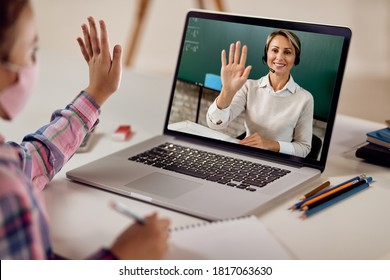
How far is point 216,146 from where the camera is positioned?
52.2 inches

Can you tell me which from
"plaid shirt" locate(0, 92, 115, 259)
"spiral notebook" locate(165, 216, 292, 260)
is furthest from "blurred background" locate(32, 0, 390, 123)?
"plaid shirt" locate(0, 92, 115, 259)

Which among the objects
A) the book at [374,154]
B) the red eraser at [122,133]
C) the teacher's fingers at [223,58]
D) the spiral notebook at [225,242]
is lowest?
the spiral notebook at [225,242]

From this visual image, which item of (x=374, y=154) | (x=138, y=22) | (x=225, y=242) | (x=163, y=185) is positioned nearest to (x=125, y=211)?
(x=225, y=242)

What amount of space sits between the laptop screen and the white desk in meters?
0.11

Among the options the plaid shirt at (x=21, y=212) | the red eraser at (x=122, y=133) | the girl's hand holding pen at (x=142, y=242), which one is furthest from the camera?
the red eraser at (x=122, y=133)

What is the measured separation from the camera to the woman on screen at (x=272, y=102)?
1.25 m

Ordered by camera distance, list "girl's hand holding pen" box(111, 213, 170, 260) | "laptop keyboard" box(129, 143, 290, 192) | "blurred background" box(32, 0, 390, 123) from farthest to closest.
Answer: "blurred background" box(32, 0, 390, 123)
"laptop keyboard" box(129, 143, 290, 192)
"girl's hand holding pen" box(111, 213, 170, 260)

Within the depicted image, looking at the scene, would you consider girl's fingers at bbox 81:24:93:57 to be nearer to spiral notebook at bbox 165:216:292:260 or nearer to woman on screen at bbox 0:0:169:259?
woman on screen at bbox 0:0:169:259

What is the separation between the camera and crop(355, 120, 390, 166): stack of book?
131cm

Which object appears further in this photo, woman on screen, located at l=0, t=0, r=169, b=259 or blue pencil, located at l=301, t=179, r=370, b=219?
blue pencil, located at l=301, t=179, r=370, b=219

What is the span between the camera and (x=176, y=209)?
103 cm

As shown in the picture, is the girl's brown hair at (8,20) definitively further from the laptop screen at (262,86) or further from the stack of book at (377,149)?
the stack of book at (377,149)

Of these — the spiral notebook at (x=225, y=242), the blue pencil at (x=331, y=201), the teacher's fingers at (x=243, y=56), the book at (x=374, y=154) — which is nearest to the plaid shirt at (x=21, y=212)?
the spiral notebook at (x=225, y=242)
